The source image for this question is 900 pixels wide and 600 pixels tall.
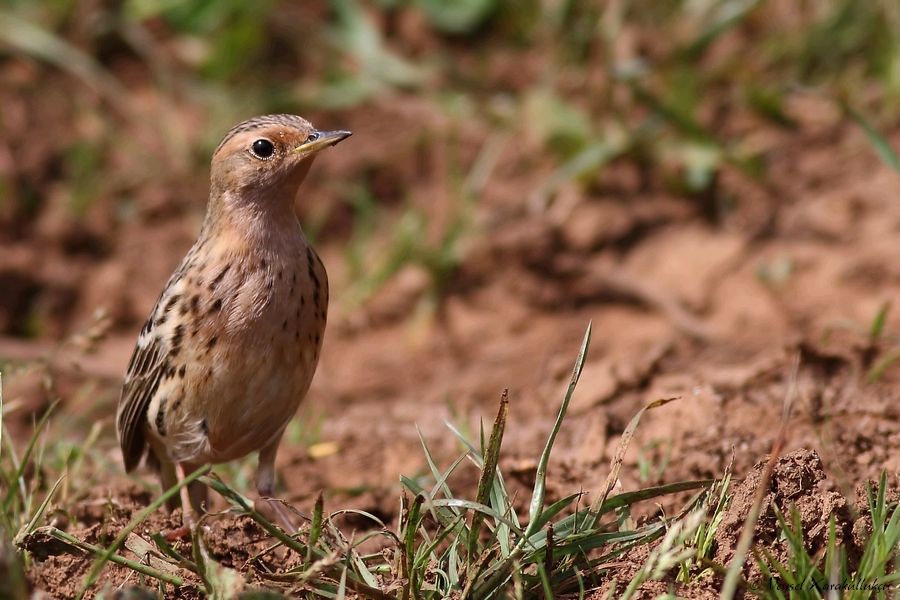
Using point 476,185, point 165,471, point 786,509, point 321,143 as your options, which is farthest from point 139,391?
point 476,185

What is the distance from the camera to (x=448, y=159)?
8.59 m

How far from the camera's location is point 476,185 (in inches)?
324

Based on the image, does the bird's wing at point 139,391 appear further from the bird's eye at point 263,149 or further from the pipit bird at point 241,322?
the bird's eye at point 263,149

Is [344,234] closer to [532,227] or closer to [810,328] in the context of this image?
[532,227]

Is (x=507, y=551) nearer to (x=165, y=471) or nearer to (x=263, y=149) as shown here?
(x=263, y=149)

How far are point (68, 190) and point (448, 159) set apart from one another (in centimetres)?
266

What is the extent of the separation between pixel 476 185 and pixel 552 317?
41.7 inches

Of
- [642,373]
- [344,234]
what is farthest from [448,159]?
[642,373]

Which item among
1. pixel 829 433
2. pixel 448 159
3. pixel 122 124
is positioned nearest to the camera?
pixel 829 433

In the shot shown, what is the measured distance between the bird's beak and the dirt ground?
1.08m

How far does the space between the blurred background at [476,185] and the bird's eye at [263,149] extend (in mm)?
1536

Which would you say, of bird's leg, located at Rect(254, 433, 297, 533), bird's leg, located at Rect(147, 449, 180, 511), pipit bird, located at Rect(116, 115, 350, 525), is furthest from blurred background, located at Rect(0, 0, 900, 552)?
pipit bird, located at Rect(116, 115, 350, 525)

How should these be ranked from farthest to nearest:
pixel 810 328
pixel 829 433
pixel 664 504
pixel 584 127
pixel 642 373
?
pixel 584 127
pixel 810 328
pixel 642 373
pixel 829 433
pixel 664 504

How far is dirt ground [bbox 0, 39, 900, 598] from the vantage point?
16.4 feet
